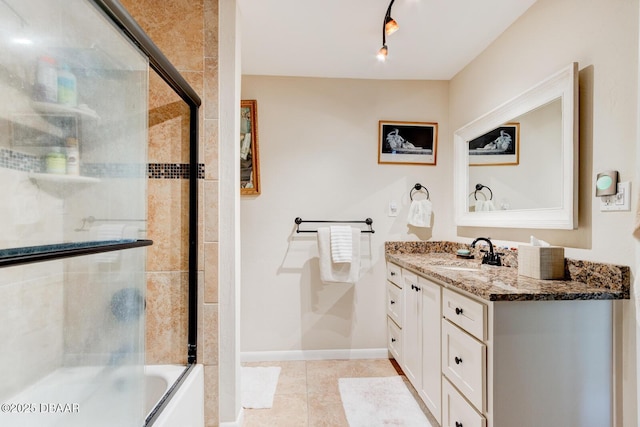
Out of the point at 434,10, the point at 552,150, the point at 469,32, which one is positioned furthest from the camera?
the point at 469,32

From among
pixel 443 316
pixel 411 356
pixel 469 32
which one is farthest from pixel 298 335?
pixel 469 32

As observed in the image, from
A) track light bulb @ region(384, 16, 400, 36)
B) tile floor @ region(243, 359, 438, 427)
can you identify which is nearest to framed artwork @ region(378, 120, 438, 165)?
track light bulb @ region(384, 16, 400, 36)

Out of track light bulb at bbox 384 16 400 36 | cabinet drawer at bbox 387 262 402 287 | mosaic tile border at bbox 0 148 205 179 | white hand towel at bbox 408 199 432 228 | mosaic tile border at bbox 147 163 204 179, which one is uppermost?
track light bulb at bbox 384 16 400 36

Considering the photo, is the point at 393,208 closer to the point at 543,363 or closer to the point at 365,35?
the point at 365,35

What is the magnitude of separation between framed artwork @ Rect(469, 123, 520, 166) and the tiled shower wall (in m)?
1.74

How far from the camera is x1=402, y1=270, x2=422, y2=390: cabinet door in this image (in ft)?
6.14

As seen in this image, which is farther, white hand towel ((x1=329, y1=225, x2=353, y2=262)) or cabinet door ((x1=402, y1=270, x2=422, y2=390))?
white hand towel ((x1=329, y1=225, x2=353, y2=262))

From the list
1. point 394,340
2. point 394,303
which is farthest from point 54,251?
point 394,340

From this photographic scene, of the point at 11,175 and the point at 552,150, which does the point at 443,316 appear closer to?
the point at 552,150

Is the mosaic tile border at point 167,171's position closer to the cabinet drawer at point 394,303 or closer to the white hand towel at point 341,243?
the white hand towel at point 341,243

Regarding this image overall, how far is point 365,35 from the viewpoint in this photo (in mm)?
1999

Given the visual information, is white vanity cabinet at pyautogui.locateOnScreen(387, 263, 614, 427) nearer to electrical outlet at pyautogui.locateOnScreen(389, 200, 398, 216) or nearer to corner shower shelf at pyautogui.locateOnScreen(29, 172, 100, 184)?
electrical outlet at pyautogui.locateOnScreen(389, 200, 398, 216)

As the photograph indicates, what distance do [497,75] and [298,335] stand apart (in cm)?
241

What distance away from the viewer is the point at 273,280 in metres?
2.53
